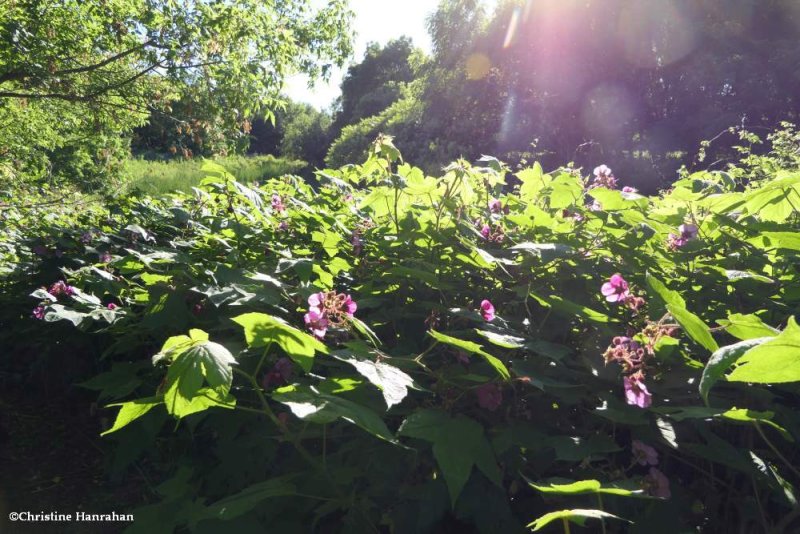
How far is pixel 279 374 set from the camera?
1574 millimetres

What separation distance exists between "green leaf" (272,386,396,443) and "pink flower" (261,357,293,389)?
41 cm

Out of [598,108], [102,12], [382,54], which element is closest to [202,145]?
[102,12]

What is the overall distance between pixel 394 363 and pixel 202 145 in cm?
833

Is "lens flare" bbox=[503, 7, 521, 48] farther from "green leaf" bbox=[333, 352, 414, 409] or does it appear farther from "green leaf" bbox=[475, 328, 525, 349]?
"green leaf" bbox=[333, 352, 414, 409]

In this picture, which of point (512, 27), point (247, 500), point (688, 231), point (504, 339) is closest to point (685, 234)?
point (688, 231)

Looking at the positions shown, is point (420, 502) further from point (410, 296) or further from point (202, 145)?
point (202, 145)

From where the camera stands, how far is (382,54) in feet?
162

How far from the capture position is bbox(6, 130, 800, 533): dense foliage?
3.84 feet

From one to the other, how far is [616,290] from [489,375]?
1.48 feet

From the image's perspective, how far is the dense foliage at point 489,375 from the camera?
1.17 metres

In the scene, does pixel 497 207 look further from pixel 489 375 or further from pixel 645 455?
pixel 645 455

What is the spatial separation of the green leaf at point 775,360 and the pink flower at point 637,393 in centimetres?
41

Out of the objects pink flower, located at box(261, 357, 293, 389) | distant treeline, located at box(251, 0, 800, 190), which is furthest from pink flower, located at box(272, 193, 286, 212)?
distant treeline, located at box(251, 0, 800, 190)

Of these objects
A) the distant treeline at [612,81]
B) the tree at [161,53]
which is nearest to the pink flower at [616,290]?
the tree at [161,53]
